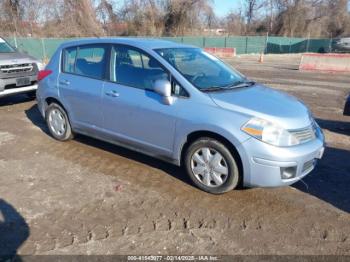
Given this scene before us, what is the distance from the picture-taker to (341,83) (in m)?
13.6

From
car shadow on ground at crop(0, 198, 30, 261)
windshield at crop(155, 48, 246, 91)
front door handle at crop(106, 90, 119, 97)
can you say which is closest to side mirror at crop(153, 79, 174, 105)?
windshield at crop(155, 48, 246, 91)

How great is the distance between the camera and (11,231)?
10.9 ft

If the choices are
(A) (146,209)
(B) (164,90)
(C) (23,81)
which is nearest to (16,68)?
(C) (23,81)

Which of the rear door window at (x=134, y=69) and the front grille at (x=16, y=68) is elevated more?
the rear door window at (x=134, y=69)

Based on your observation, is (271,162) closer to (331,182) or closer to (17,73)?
(331,182)

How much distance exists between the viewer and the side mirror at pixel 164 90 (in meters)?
4.04

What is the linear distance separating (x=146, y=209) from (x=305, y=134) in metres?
1.96

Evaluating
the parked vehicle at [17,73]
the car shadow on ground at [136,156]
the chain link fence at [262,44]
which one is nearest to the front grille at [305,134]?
the car shadow on ground at [136,156]

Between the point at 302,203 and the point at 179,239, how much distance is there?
1589mm

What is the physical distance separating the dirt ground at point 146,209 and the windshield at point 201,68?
129 cm

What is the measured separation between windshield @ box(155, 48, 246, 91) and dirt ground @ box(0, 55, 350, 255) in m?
1.29

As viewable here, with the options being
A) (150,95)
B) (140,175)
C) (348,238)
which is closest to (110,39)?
(150,95)

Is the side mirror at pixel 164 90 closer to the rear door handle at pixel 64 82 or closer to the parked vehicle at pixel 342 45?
the rear door handle at pixel 64 82

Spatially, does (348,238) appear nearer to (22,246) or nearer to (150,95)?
(150,95)
